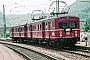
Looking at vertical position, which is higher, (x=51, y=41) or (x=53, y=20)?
(x=53, y=20)

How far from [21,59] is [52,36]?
27.3 ft

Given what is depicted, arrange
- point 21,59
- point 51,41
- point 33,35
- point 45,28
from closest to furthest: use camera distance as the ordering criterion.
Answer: point 21,59 → point 51,41 → point 45,28 → point 33,35

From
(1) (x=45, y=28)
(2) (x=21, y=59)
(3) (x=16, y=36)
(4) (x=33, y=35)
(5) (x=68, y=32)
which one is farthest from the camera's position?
(3) (x=16, y=36)

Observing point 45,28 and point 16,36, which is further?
point 16,36

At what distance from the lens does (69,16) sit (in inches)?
1145

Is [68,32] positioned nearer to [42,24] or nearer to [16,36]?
[42,24]

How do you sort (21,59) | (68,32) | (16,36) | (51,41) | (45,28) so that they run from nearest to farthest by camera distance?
(21,59) < (68,32) < (51,41) < (45,28) < (16,36)

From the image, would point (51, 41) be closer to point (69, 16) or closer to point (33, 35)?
point (69, 16)

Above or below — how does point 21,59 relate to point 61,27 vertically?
below

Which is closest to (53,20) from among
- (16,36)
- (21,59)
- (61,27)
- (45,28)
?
(61,27)

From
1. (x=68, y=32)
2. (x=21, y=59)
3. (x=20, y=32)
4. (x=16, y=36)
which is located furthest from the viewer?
(x=16, y=36)

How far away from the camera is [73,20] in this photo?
95.0 feet

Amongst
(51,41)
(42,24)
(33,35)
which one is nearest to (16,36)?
(33,35)

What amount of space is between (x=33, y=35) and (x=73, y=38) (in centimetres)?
1203
